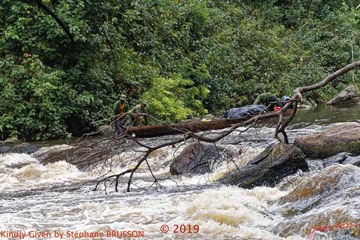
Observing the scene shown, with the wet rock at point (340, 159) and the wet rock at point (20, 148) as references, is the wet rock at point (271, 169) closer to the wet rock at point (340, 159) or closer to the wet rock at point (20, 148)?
the wet rock at point (340, 159)

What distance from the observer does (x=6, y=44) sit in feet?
59.4

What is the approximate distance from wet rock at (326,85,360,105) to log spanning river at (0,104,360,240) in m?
15.0

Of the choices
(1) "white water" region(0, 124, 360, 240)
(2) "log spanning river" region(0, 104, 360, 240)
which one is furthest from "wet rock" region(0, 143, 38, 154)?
(2) "log spanning river" region(0, 104, 360, 240)

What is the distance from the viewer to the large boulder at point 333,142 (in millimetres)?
10000

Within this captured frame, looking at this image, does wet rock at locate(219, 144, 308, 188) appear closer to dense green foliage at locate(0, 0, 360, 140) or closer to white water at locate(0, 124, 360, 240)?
white water at locate(0, 124, 360, 240)

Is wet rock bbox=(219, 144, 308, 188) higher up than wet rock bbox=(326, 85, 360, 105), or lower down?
higher up

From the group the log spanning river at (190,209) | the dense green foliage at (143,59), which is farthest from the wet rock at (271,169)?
the dense green foliage at (143,59)

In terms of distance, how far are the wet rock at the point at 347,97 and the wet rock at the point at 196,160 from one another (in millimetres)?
14583

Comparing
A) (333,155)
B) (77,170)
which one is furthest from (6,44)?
(333,155)

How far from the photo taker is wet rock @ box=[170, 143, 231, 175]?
10.5 m

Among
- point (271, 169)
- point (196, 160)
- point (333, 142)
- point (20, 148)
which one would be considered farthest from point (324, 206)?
point (20, 148)

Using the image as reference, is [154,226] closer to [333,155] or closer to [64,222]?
[64,222]

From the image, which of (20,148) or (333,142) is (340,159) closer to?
(333,142)

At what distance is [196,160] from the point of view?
10.7 m
